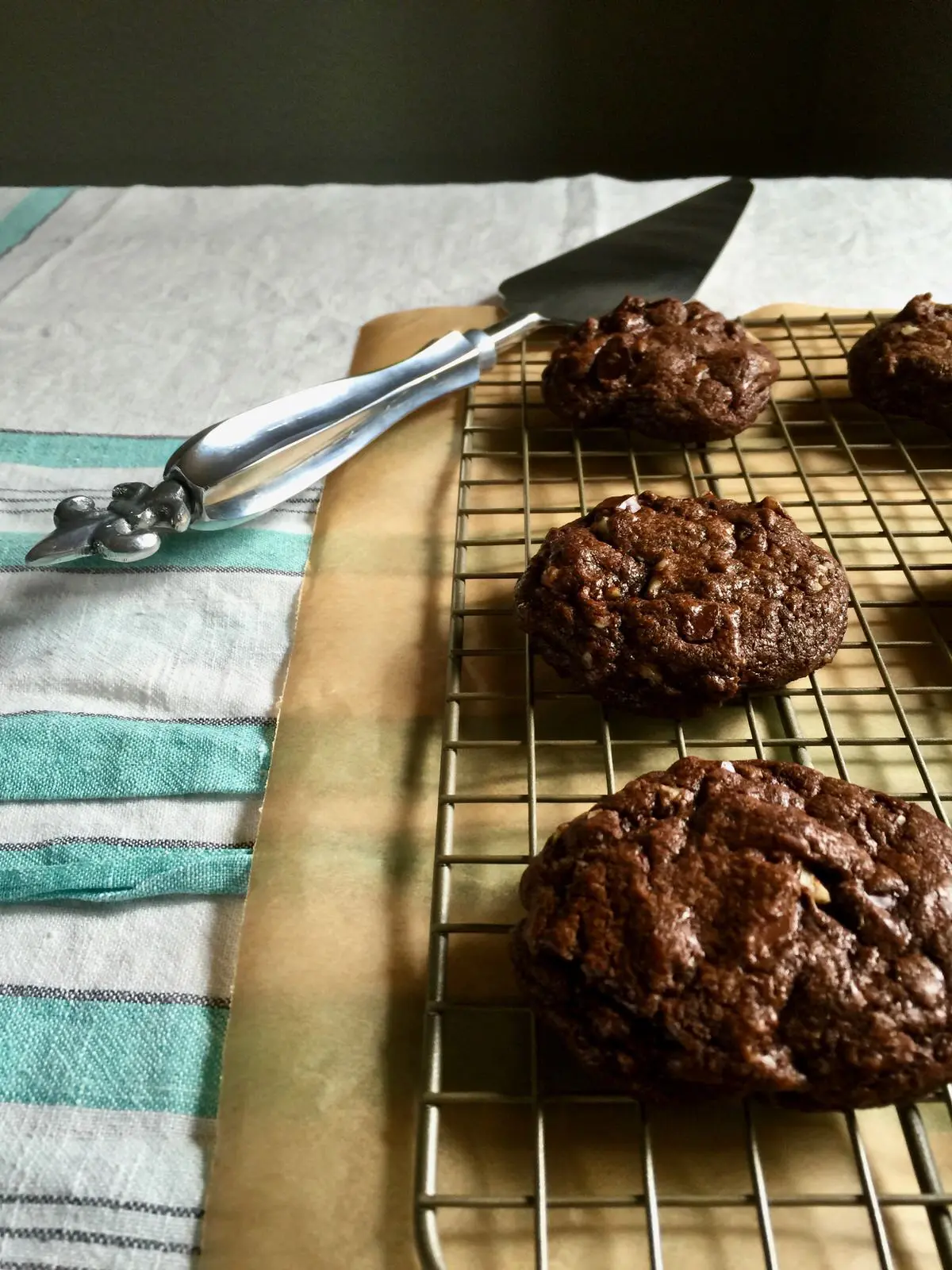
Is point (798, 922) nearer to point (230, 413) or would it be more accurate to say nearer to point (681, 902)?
point (681, 902)

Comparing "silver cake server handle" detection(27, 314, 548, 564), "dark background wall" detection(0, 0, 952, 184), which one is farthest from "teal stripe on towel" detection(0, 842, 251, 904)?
"dark background wall" detection(0, 0, 952, 184)

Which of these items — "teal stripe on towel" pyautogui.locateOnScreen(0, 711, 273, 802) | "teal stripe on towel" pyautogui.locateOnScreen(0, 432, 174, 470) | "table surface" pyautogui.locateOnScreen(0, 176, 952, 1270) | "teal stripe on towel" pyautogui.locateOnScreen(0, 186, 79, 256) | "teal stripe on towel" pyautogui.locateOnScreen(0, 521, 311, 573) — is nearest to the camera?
"table surface" pyautogui.locateOnScreen(0, 176, 952, 1270)

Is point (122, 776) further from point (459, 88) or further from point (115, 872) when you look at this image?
point (459, 88)

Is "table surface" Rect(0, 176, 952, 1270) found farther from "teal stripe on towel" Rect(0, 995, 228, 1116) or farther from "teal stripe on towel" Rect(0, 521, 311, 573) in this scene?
"teal stripe on towel" Rect(0, 521, 311, 573)

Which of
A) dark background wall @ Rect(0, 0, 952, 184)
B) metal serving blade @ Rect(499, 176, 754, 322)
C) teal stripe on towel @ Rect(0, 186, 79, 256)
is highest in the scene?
dark background wall @ Rect(0, 0, 952, 184)

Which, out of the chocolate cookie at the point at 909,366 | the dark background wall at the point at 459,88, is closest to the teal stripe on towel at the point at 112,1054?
the chocolate cookie at the point at 909,366

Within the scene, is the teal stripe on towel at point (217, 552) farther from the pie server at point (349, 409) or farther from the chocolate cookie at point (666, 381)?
the chocolate cookie at point (666, 381)
